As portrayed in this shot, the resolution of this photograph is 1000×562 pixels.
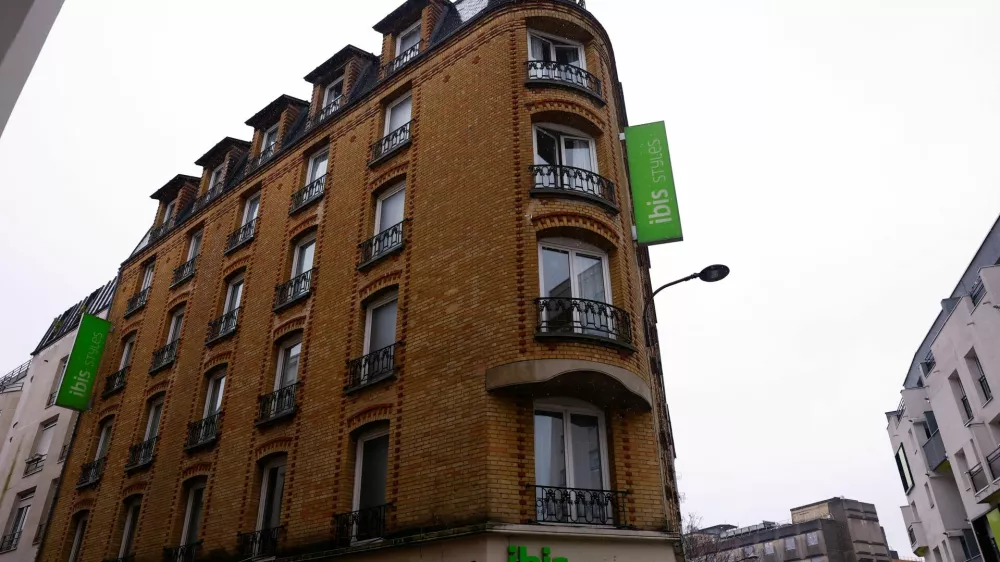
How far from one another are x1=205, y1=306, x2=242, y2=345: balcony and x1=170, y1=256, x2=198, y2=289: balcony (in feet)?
11.1

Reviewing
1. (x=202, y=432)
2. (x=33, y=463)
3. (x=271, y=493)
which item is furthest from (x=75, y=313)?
(x=271, y=493)

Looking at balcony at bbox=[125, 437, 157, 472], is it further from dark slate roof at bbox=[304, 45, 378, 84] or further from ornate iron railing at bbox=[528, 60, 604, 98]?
ornate iron railing at bbox=[528, 60, 604, 98]

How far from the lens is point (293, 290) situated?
60.6 feet

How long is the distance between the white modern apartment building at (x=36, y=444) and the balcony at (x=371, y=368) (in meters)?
14.6

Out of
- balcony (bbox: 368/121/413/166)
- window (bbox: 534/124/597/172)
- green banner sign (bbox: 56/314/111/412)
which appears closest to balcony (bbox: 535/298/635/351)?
window (bbox: 534/124/597/172)

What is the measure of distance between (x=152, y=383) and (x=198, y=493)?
5.13 m

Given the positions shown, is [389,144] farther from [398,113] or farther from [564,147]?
[564,147]

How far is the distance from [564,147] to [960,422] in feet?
73.9

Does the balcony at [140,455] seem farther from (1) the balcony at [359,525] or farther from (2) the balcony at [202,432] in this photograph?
(1) the balcony at [359,525]

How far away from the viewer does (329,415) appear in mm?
15086

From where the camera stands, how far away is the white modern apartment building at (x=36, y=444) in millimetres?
24781

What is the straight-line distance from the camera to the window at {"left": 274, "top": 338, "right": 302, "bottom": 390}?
56.9 feet

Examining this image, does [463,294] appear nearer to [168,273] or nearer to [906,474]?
[168,273]

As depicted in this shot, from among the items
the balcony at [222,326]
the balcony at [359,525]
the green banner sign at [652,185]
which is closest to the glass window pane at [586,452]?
the balcony at [359,525]
